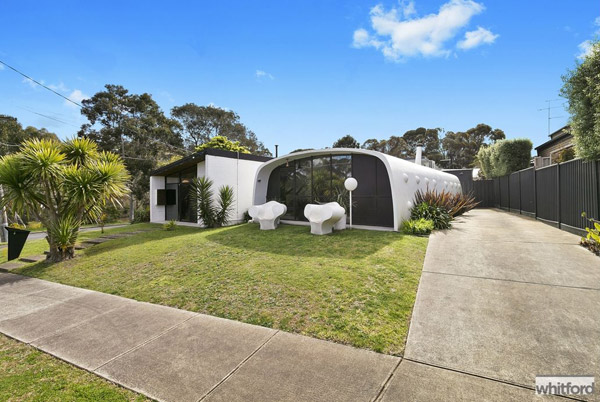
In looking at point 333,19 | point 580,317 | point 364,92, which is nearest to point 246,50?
point 333,19

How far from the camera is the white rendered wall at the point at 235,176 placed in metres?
11.6

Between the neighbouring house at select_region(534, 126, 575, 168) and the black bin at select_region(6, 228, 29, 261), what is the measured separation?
23.2 m

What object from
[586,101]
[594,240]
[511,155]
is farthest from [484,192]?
[594,240]

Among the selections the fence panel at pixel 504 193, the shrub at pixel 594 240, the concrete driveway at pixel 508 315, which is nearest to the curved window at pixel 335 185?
the concrete driveway at pixel 508 315

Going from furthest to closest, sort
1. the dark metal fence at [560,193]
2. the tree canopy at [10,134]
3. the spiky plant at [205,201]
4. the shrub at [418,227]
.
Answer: the tree canopy at [10,134] → the spiky plant at [205,201] → the shrub at [418,227] → the dark metal fence at [560,193]

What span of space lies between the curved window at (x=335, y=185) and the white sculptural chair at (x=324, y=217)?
1.42m

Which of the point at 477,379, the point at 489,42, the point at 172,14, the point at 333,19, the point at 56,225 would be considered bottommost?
the point at 477,379

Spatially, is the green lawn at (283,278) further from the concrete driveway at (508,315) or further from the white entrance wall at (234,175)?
the white entrance wall at (234,175)

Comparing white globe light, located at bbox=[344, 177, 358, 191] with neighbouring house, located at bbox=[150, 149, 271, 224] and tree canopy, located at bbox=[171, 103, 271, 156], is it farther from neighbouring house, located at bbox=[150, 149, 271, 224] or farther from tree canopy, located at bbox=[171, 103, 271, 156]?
tree canopy, located at bbox=[171, 103, 271, 156]

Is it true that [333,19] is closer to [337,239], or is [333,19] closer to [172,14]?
[172,14]

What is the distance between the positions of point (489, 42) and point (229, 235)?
10.7 metres

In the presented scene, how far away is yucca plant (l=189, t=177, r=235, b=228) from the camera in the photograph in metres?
11.3

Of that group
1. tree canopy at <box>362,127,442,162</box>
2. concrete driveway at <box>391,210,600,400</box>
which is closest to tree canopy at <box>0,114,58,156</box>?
concrete driveway at <box>391,210,600,400</box>

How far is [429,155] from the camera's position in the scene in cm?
4066
